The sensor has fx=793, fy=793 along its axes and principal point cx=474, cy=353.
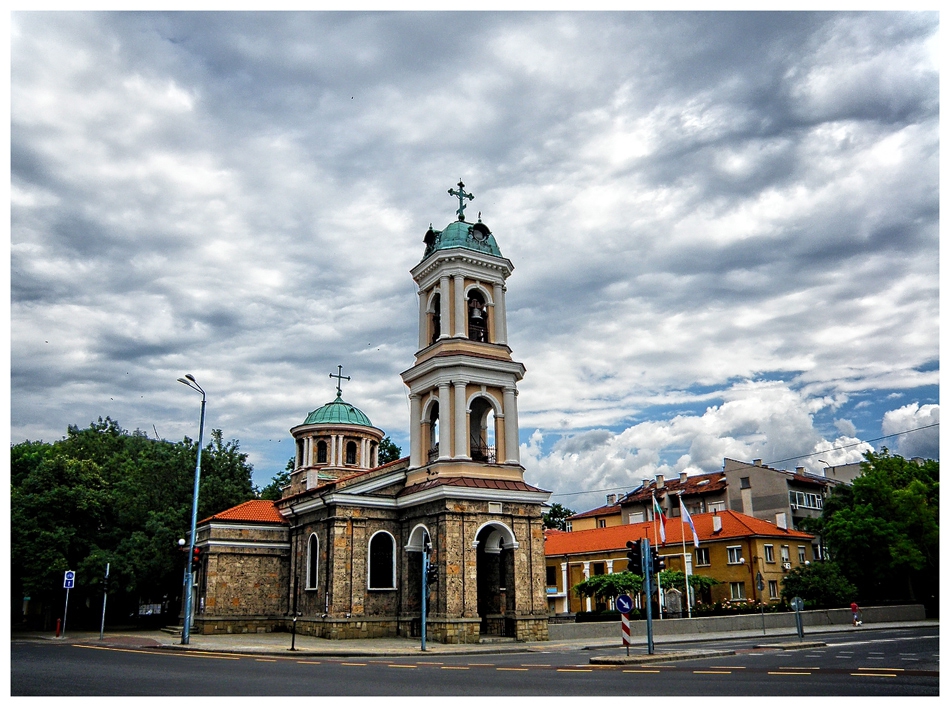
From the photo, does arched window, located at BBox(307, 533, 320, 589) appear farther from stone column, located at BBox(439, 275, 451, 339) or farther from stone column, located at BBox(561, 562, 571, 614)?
stone column, located at BBox(561, 562, 571, 614)

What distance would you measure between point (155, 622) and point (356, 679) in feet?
121

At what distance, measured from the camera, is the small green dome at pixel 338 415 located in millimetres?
51375

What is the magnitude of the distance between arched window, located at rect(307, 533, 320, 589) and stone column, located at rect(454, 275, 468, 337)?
12.0 metres

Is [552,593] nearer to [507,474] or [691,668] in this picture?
[507,474]

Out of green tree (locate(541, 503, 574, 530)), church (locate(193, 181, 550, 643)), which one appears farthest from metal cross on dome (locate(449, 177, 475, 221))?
green tree (locate(541, 503, 574, 530))

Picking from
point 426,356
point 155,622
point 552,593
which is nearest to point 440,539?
point 426,356

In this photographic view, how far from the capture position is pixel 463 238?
1495 inches

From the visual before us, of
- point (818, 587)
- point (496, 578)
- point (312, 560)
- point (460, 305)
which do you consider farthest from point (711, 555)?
point (312, 560)

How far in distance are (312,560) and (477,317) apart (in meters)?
14.0

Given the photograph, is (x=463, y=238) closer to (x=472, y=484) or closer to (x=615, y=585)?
(x=472, y=484)

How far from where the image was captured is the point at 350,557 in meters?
34.8

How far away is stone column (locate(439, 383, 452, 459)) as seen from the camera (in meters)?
34.9

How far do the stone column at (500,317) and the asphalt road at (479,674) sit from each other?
1544cm

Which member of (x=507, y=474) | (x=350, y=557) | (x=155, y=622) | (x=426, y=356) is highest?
(x=426, y=356)
